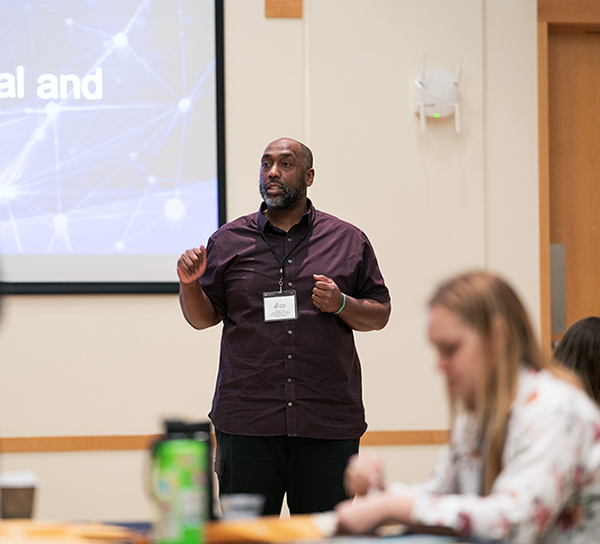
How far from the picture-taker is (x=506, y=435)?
4.09 feet

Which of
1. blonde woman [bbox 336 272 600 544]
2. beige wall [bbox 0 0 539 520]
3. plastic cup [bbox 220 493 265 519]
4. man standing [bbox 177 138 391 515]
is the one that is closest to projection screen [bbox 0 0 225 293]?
beige wall [bbox 0 0 539 520]

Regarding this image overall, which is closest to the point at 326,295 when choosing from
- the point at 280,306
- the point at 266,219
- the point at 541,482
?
the point at 280,306

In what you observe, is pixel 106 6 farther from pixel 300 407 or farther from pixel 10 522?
pixel 10 522

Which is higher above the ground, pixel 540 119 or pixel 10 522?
pixel 540 119

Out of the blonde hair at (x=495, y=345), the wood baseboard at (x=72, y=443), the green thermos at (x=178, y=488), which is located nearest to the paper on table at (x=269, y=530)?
the green thermos at (x=178, y=488)

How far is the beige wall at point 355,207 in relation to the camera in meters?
3.49

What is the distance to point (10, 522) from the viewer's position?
1.36 metres

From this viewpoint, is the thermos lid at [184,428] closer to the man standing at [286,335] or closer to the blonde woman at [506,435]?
the blonde woman at [506,435]

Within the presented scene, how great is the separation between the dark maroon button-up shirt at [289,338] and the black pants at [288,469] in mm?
45

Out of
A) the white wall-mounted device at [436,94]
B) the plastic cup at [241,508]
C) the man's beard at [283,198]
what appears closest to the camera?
the plastic cup at [241,508]

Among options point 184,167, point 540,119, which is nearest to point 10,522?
point 184,167

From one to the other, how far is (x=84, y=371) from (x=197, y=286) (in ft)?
4.30

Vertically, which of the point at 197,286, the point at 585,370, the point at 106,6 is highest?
the point at 106,6

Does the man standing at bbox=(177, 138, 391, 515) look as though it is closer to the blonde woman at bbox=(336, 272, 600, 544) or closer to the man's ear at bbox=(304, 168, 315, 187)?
the man's ear at bbox=(304, 168, 315, 187)
